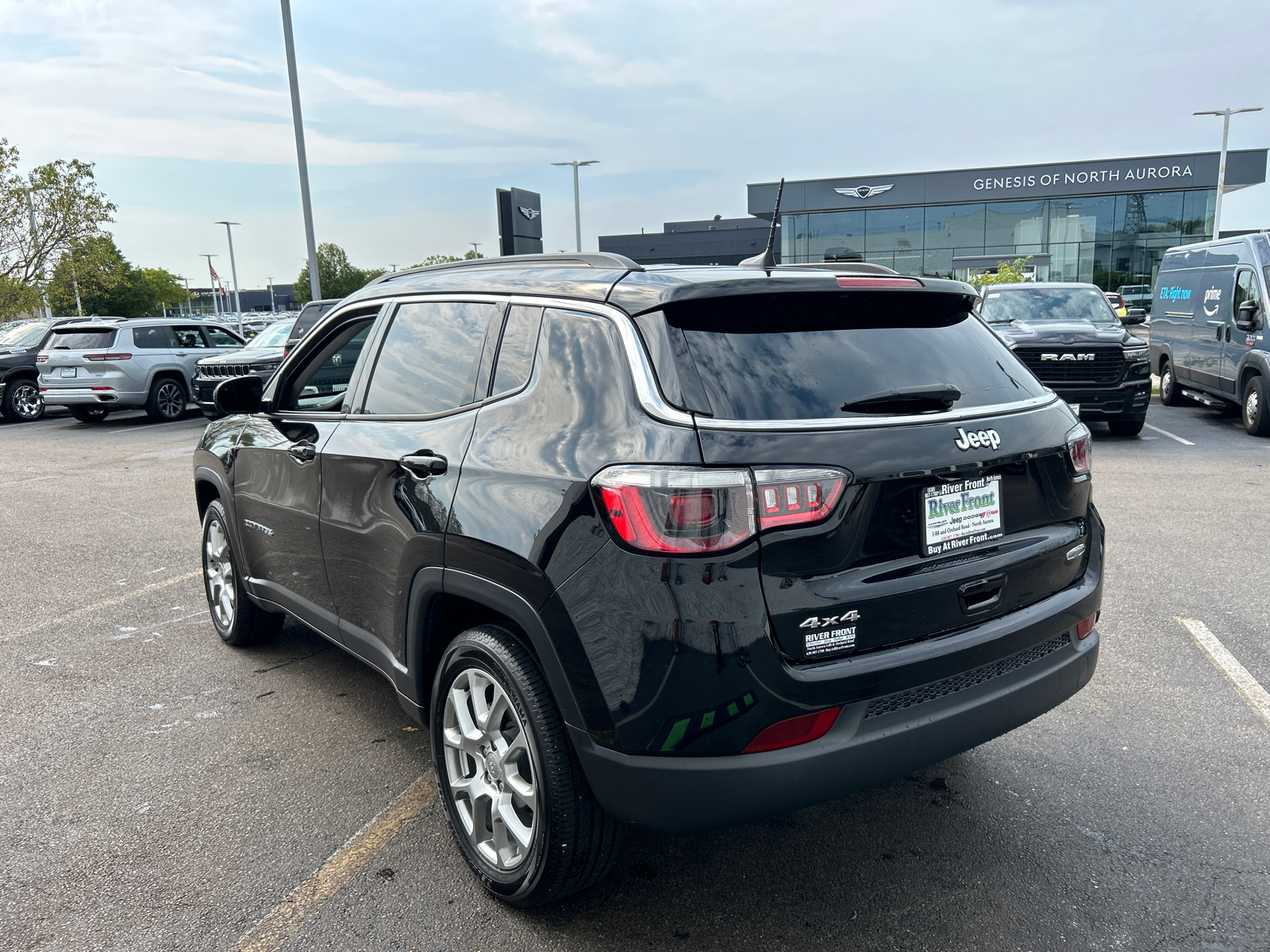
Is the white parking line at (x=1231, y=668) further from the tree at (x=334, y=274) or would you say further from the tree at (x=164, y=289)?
the tree at (x=164, y=289)

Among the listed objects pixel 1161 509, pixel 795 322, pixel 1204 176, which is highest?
pixel 1204 176

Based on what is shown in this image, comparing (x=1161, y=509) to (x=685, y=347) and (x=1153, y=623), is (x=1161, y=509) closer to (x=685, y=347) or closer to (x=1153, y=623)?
(x=1153, y=623)

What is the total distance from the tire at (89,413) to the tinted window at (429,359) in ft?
49.5

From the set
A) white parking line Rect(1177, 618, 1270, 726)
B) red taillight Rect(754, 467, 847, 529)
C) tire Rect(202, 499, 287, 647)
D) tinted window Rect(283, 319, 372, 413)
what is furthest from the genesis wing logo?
red taillight Rect(754, 467, 847, 529)

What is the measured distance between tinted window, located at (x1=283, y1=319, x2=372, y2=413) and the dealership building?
41650mm

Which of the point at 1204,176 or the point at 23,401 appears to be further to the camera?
the point at 1204,176

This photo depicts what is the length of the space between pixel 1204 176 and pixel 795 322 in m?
50.6

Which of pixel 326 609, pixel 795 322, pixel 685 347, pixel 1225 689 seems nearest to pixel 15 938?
Answer: pixel 326 609

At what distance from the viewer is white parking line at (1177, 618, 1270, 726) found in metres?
3.84

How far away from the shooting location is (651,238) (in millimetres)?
63031

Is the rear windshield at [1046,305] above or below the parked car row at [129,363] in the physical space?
above

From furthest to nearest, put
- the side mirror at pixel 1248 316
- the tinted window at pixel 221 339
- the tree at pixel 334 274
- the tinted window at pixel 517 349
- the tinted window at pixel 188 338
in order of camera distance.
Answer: the tree at pixel 334 274 < the tinted window at pixel 221 339 < the tinted window at pixel 188 338 < the side mirror at pixel 1248 316 < the tinted window at pixel 517 349

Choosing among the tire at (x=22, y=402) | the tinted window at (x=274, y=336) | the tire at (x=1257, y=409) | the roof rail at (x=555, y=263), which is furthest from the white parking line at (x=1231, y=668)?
the tire at (x=22, y=402)

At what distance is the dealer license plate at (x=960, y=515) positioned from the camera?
238cm
